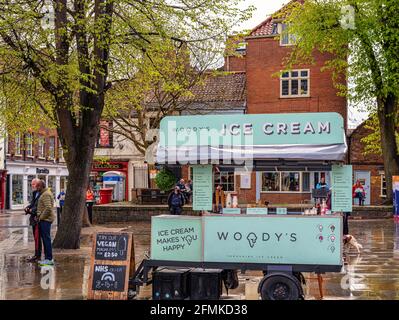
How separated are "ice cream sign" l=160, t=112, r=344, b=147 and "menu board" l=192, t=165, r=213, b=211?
463 mm

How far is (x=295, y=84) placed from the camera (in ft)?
117

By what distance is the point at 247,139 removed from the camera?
344 inches

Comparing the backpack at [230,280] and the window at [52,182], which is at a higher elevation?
the window at [52,182]

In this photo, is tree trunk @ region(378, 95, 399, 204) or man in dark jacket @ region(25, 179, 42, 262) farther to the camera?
tree trunk @ region(378, 95, 399, 204)

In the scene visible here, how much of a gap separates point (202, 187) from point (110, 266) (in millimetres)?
1904

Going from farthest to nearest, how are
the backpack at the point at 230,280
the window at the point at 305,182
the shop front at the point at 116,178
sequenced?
the shop front at the point at 116,178 → the window at the point at 305,182 → the backpack at the point at 230,280

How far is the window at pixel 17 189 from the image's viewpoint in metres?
46.7

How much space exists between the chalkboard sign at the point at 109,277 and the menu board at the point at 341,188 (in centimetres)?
343

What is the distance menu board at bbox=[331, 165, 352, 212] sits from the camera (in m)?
8.66

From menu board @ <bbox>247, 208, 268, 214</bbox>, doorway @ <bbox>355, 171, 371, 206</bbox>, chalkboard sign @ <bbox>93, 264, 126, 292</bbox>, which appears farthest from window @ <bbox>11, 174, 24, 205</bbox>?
menu board @ <bbox>247, 208, 268, 214</bbox>

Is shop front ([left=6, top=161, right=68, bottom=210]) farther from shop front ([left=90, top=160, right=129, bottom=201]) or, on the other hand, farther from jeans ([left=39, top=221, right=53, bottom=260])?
jeans ([left=39, top=221, right=53, bottom=260])

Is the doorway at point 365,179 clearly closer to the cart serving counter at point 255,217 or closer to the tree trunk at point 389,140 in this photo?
the tree trunk at point 389,140

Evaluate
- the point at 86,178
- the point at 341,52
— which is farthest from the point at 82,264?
the point at 341,52

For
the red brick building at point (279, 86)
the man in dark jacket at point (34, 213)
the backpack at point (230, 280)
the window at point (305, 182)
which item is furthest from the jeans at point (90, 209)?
the backpack at point (230, 280)
